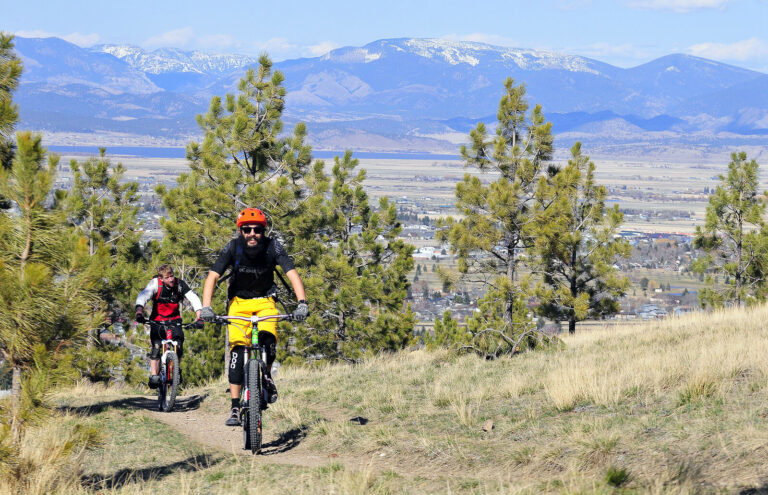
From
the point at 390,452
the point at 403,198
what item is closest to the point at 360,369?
the point at 390,452

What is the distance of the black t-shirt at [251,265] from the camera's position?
7.25m

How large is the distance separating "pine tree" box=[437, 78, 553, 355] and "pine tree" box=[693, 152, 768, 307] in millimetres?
9188

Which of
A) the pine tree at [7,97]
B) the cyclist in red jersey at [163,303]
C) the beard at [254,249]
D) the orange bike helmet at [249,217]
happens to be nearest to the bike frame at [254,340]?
the beard at [254,249]

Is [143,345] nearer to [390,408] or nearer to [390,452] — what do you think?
[390,408]

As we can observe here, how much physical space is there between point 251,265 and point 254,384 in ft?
3.62

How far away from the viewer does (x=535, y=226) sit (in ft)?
69.5

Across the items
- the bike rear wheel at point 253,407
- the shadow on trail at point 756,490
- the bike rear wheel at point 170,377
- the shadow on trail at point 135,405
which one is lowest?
the shadow on trail at point 135,405

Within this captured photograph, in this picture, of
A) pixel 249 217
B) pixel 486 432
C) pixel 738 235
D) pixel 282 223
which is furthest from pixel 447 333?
pixel 249 217

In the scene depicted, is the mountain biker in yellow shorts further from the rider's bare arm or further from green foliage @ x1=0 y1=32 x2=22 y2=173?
green foliage @ x1=0 y1=32 x2=22 y2=173

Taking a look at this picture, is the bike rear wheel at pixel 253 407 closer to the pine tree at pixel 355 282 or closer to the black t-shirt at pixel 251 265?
the black t-shirt at pixel 251 265

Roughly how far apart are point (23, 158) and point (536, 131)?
61.7ft

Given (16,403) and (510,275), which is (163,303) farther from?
(510,275)

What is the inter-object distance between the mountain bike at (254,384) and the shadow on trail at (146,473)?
0.41 m

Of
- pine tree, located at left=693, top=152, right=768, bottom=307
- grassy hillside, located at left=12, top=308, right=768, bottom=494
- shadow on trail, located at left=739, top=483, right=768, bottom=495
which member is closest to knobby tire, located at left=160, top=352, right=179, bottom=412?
grassy hillside, located at left=12, top=308, right=768, bottom=494
